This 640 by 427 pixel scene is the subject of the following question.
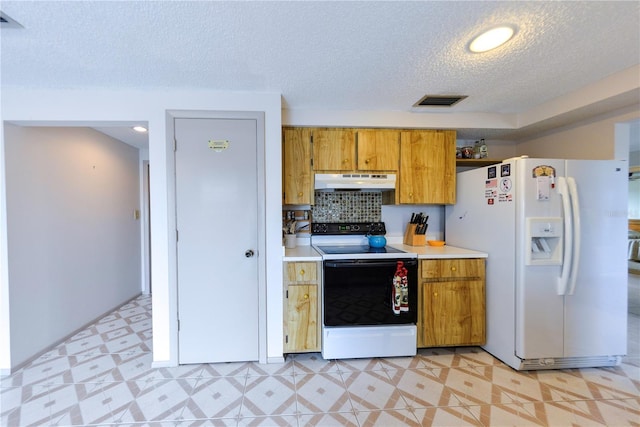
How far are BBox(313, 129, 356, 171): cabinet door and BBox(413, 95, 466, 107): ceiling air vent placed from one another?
68 cm

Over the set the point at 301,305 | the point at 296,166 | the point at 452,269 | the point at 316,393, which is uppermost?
the point at 296,166

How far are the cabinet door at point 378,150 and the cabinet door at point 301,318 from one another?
1.29 metres

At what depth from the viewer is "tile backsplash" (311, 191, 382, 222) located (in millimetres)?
2939

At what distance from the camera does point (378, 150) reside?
2.70 m

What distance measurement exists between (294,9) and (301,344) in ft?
7.52

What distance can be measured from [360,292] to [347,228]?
823 millimetres

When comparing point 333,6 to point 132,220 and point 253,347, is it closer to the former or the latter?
point 253,347

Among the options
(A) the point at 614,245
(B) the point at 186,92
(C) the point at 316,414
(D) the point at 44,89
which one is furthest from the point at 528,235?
(D) the point at 44,89

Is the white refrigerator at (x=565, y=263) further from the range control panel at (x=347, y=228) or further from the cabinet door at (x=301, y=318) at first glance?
the cabinet door at (x=301, y=318)

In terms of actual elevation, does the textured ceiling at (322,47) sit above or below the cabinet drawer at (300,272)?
above

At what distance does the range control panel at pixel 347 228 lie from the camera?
2887mm

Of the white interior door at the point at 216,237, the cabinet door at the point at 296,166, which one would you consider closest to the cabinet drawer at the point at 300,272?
the white interior door at the point at 216,237

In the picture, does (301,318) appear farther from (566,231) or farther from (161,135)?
(566,231)

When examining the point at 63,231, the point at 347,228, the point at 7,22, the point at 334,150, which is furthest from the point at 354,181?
the point at 63,231
